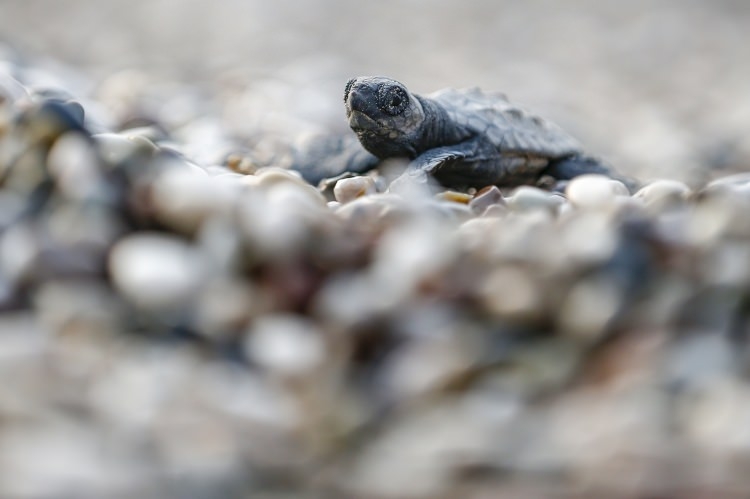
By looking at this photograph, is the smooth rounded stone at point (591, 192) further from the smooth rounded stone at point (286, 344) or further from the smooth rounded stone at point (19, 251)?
the smooth rounded stone at point (19, 251)

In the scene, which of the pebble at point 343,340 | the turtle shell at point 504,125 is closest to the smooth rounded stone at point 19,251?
the pebble at point 343,340

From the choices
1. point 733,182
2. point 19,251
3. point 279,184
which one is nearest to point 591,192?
point 733,182

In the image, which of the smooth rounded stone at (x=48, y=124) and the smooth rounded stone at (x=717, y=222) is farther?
the smooth rounded stone at (x=48, y=124)

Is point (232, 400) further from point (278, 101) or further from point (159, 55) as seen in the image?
point (159, 55)

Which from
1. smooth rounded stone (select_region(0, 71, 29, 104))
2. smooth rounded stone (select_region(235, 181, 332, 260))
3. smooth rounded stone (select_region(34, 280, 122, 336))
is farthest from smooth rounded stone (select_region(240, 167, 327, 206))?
smooth rounded stone (select_region(0, 71, 29, 104))

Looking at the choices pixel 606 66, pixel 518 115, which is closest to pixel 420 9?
pixel 606 66
